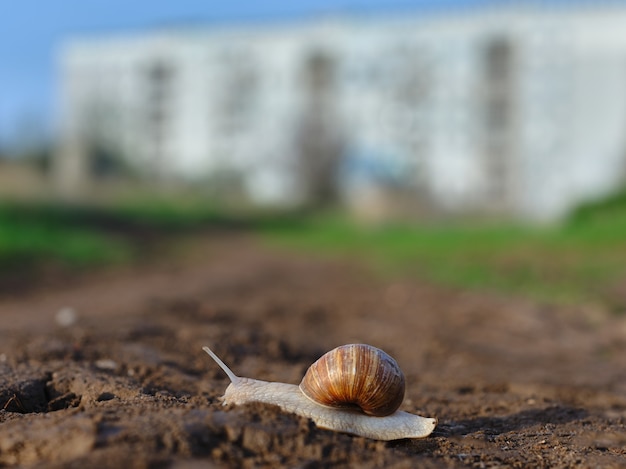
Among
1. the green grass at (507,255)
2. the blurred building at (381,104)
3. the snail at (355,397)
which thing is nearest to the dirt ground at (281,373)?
the snail at (355,397)

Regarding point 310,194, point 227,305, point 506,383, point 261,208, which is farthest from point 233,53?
point 506,383

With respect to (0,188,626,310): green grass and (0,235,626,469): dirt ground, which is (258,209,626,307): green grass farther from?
(0,235,626,469): dirt ground

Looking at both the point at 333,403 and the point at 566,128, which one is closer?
the point at 333,403

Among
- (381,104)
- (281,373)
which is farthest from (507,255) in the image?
(381,104)

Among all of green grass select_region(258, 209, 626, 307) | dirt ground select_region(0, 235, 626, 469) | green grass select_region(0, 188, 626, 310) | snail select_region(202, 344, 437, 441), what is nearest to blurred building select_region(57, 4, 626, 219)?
green grass select_region(0, 188, 626, 310)

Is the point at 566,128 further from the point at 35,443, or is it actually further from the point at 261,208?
the point at 35,443

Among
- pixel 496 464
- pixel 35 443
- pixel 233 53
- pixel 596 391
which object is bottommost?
pixel 596 391

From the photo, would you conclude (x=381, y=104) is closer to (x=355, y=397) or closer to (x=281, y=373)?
(x=281, y=373)
